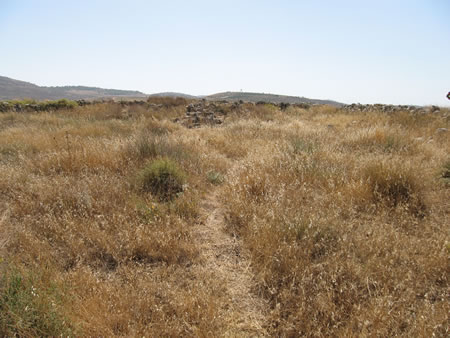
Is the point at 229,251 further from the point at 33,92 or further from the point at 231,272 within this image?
the point at 33,92

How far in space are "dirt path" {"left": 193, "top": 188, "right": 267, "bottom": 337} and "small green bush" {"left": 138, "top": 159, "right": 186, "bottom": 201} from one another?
0.66m

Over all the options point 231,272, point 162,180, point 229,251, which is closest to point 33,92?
point 162,180

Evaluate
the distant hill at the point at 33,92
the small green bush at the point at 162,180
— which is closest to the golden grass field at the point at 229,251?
the small green bush at the point at 162,180

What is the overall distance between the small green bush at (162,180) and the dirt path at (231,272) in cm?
66

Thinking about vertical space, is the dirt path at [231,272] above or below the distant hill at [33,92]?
below

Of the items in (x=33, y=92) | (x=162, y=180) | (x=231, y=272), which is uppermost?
(x=33, y=92)

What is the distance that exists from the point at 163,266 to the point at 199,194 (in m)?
1.59

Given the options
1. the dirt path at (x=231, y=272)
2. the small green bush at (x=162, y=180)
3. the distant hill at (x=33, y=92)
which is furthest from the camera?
the distant hill at (x=33, y=92)

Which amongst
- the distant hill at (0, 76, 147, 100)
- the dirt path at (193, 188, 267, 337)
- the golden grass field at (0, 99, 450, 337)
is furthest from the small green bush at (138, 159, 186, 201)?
the distant hill at (0, 76, 147, 100)

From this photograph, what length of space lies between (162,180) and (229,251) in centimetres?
172

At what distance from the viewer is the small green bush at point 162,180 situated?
362cm

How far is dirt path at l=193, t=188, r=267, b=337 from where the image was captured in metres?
1.77

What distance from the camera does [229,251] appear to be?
258 centimetres

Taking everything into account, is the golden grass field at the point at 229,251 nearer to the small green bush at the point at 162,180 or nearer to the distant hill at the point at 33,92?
the small green bush at the point at 162,180
